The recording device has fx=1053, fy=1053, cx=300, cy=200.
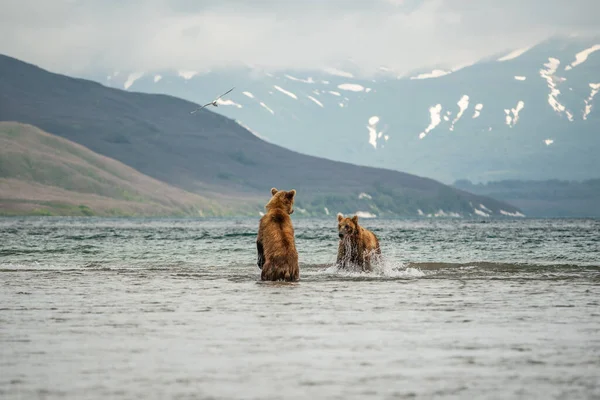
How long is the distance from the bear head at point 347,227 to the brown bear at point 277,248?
4742 millimetres

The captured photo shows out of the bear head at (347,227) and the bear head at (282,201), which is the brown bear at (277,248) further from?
the bear head at (347,227)

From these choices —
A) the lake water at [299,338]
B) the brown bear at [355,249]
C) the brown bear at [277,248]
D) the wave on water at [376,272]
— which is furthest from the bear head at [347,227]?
the brown bear at [277,248]

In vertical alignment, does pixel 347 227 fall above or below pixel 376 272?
above

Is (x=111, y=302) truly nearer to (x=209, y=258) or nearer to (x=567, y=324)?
(x=567, y=324)

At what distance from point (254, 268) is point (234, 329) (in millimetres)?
19057

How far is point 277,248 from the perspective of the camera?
24.2m

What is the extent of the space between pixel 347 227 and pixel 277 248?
5621mm

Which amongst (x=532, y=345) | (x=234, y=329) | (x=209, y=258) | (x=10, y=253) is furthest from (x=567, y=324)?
(x=10, y=253)

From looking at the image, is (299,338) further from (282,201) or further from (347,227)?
(347,227)

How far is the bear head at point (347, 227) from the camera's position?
29.4 metres

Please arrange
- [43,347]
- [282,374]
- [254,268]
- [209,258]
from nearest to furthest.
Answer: [282,374], [43,347], [254,268], [209,258]

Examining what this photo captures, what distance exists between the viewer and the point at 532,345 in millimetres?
13820

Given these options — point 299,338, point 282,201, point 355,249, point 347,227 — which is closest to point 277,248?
point 282,201

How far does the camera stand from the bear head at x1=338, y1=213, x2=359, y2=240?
96.5ft
